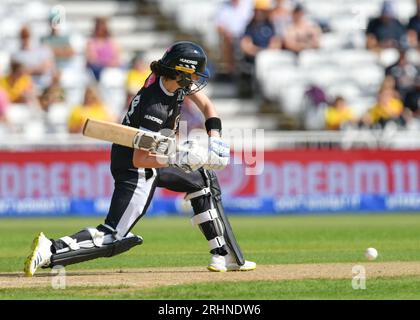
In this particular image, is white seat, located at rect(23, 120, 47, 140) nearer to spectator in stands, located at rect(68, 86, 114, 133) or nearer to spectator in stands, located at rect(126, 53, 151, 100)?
spectator in stands, located at rect(68, 86, 114, 133)

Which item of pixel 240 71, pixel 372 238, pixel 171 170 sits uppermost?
pixel 240 71

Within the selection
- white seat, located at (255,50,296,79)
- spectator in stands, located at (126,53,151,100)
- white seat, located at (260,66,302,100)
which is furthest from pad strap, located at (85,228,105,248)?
white seat, located at (255,50,296,79)

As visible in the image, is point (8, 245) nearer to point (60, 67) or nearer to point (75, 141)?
point (75, 141)

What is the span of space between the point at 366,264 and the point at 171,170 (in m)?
2.32

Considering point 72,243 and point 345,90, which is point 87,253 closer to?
point 72,243

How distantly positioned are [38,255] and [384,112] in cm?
1145

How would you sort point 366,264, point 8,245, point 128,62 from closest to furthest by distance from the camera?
point 366,264 < point 8,245 < point 128,62

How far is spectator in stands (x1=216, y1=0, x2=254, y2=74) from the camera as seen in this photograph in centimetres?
2194

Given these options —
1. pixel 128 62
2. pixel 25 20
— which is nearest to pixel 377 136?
pixel 128 62

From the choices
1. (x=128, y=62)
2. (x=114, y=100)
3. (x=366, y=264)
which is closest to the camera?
(x=366, y=264)

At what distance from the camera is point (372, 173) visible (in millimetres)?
19094

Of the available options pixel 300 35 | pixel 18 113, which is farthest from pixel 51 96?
pixel 300 35

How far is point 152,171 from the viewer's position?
32.3ft

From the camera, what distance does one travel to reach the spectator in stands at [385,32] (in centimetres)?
2248
